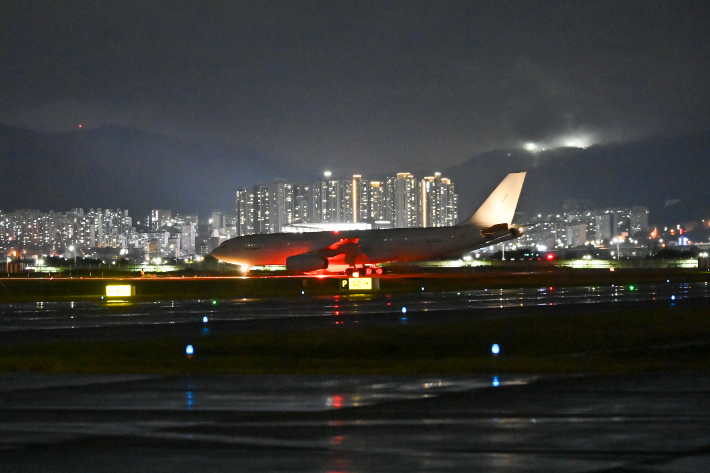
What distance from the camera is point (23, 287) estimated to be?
5603 cm

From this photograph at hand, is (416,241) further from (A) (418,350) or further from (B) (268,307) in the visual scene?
(A) (418,350)

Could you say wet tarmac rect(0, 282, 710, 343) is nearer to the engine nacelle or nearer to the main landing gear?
the main landing gear

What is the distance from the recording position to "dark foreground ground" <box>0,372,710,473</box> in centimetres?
879

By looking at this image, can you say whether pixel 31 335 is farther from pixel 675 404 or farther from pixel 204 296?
pixel 204 296

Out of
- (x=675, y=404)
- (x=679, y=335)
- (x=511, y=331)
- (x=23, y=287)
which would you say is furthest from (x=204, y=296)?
(x=675, y=404)

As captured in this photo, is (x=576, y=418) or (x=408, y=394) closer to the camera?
(x=576, y=418)

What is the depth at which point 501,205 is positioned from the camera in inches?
2392

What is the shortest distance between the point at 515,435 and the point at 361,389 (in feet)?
13.6

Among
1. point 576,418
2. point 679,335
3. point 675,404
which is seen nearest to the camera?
point 576,418

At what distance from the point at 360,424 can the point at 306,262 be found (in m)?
48.6

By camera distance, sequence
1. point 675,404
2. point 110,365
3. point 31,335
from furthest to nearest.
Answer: point 31,335 < point 110,365 < point 675,404

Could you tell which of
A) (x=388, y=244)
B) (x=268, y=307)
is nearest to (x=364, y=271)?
(x=388, y=244)

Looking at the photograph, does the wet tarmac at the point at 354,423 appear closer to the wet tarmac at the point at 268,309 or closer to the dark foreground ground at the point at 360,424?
the dark foreground ground at the point at 360,424

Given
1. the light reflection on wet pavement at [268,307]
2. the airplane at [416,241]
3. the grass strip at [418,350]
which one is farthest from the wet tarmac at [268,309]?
the airplane at [416,241]
